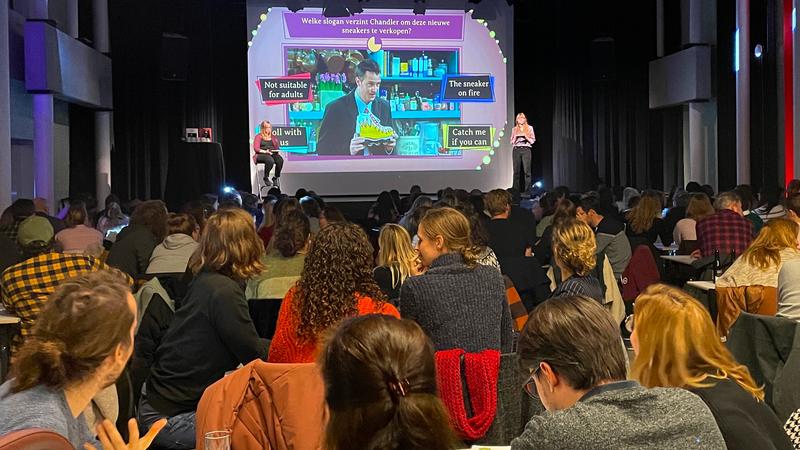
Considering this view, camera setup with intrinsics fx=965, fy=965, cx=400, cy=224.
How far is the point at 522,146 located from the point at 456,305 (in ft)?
40.2

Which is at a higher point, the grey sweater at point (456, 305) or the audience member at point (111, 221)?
the audience member at point (111, 221)

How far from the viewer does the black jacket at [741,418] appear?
225cm

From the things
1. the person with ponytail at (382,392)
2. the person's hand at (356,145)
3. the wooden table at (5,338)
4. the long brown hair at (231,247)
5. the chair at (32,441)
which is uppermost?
the person's hand at (356,145)

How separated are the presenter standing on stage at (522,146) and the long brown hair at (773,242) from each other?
10522mm

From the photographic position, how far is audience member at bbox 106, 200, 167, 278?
5996 mm

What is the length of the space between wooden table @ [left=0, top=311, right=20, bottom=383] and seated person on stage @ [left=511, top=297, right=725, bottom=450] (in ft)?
12.5

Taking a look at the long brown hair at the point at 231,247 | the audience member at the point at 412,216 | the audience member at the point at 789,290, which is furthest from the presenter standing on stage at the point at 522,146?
the long brown hair at the point at 231,247

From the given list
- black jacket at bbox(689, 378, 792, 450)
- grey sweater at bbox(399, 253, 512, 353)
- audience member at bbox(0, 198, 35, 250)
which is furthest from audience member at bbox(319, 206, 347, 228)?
black jacket at bbox(689, 378, 792, 450)

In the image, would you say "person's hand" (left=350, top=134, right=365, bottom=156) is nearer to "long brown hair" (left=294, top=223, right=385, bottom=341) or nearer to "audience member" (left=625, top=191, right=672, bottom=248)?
"audience member" (left=625, top=191, right=672, bottom=248)

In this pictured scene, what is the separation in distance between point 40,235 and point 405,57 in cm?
968

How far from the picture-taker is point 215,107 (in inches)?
634

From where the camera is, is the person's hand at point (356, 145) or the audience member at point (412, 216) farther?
the person's hand at point (356, 145)

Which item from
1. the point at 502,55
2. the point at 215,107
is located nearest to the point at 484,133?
the point at 502,55

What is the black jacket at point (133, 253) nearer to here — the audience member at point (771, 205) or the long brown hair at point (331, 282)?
the long brown hair at point (331, 282)
